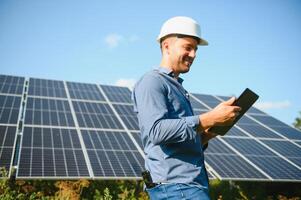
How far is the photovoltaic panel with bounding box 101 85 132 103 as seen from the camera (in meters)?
14.0

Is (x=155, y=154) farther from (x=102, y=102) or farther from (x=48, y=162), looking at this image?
(x=102, y=102)

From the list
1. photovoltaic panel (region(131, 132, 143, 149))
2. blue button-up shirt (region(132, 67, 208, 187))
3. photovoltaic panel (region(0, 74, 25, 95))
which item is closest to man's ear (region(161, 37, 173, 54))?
blue button-up shirt (region(132, 67, 208, 187))

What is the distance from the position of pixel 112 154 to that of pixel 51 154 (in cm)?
161

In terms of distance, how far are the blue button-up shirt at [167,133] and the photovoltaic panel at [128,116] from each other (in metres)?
8.49

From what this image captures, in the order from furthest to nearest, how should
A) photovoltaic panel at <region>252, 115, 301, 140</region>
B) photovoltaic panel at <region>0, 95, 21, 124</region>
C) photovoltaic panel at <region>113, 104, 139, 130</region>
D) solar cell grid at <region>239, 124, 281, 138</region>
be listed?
photovoltaic panel at <region>252, 115, 301, 140</region> < solar cell grid at <region>239, 124, 281, 138</region> < photovoltaic panel at <region>113, 104, 139, 130</region> < photovoltaic panel at <region>0, 95, 21, 124</region>

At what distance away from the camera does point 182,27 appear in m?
2.77

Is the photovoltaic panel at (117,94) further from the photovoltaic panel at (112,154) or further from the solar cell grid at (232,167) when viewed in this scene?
the solar cell grid at (232,167)

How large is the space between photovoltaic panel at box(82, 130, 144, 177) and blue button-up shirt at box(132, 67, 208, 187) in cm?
534

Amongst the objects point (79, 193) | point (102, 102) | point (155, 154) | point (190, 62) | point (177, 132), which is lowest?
point (79, 193)

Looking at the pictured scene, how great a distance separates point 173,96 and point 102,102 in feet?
35.8

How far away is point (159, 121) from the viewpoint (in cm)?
237

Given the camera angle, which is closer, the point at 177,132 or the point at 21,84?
the point at 177,132

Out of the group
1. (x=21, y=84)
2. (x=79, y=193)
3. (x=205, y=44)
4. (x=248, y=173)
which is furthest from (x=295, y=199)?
(x=21, y=84)

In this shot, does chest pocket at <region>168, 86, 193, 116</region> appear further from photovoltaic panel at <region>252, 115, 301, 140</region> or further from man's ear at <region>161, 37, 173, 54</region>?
photovoltaic panel at <region>252, 115, 301, 140</region>
